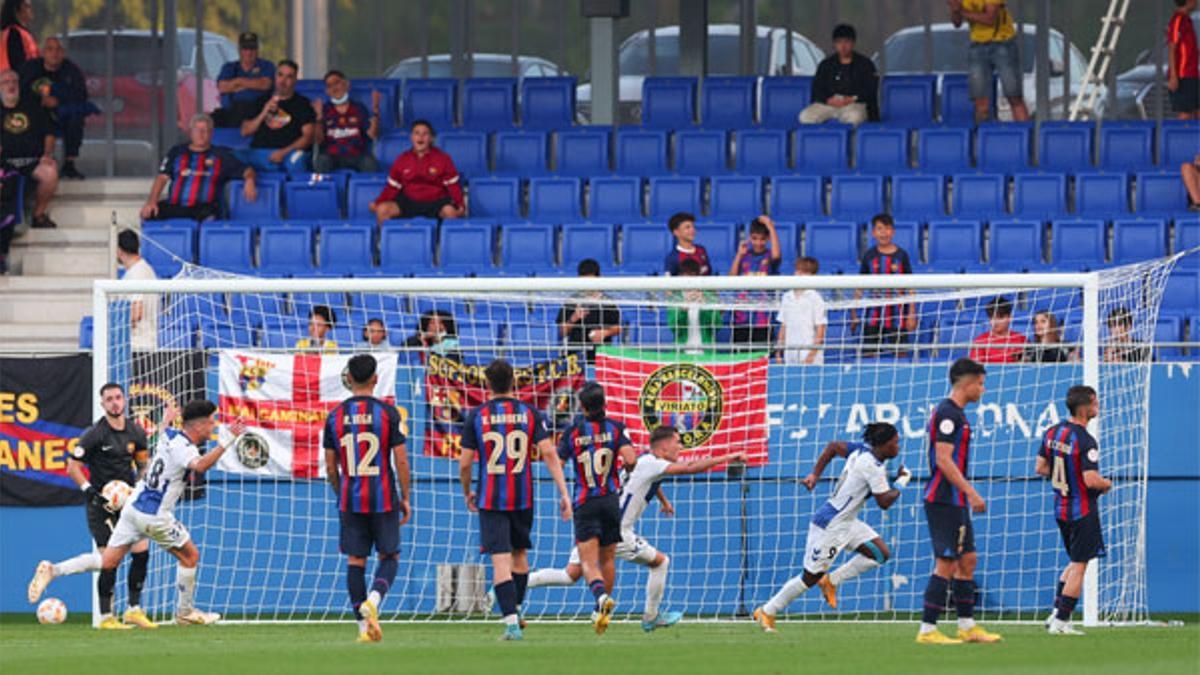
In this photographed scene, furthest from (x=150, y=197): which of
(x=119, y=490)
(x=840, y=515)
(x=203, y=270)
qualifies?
(x=840, y=515)

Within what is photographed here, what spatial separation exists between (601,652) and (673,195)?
8925mm

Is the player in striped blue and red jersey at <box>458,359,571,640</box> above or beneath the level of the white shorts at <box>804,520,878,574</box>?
above

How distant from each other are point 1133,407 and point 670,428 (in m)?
3.64

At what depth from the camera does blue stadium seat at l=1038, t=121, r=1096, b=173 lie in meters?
21.7

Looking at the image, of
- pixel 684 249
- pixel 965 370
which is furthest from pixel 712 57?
pixel 965 370

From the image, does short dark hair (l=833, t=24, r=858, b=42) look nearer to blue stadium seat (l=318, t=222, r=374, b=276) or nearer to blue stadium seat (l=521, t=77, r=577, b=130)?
blue stadium seat (l=521, t=77, r=577, b=130)

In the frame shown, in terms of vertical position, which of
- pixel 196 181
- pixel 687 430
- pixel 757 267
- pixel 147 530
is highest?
pixel 196 181

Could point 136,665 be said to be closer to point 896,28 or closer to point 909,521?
point 909,521

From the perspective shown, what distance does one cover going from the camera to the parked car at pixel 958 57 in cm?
2606

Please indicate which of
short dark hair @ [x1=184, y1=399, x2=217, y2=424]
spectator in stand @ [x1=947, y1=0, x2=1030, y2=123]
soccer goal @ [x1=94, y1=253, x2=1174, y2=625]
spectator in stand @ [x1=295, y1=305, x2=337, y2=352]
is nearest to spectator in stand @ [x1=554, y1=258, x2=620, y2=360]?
soccer goal @ [x1=94, y1=253, x2=1174, y2=625]

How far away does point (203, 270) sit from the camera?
18031 mm

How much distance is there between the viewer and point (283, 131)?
74.3 feet

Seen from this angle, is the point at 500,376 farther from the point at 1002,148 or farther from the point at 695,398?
the point at 1002,148

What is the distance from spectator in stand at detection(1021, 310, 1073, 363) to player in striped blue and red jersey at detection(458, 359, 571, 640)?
4.91 meters
